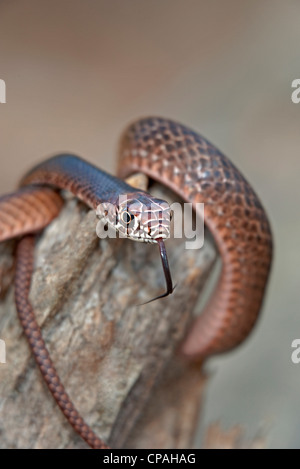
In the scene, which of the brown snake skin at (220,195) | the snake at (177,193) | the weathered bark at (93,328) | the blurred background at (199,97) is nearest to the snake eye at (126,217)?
the snake at (177,193)

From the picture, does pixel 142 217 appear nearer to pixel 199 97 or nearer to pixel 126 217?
pixel 126 217

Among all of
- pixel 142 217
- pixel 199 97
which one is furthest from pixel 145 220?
pixel 199 97

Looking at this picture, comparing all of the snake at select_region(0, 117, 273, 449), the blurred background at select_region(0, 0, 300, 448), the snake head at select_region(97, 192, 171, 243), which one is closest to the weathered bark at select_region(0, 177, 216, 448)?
the snake at select_region(0, 117, 273, 449)

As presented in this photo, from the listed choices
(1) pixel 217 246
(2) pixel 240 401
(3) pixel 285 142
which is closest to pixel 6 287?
(1) pixel 217 246

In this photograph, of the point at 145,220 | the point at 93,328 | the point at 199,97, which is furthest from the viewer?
the point at 199,97

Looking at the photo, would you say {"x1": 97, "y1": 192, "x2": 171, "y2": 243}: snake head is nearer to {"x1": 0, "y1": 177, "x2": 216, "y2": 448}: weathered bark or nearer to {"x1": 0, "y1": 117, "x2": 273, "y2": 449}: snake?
{"x1": 0, "y1": 117, "x2": 273, "y2": 449}: snake

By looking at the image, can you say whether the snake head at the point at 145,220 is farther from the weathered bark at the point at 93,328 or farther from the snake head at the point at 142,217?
the weathered bark at the point at 93,328
